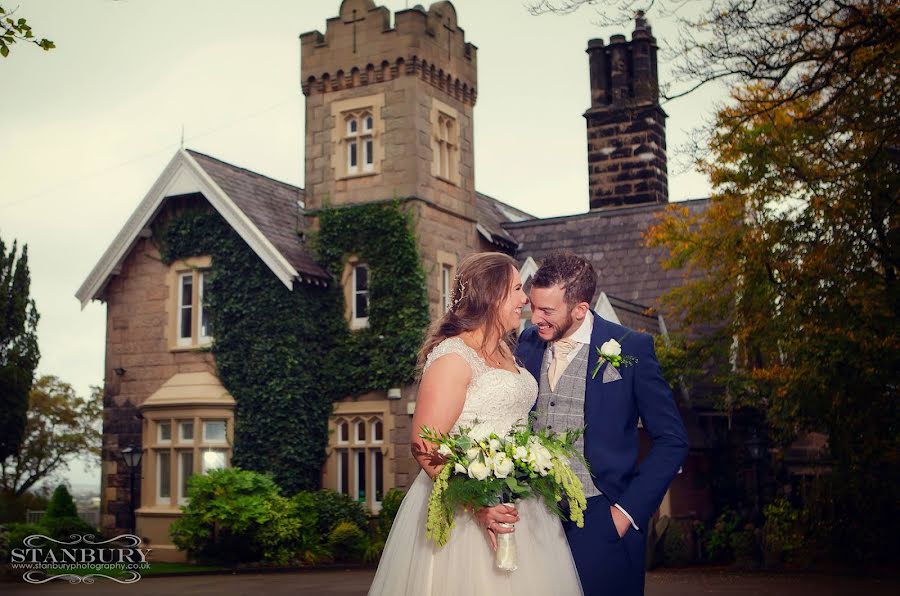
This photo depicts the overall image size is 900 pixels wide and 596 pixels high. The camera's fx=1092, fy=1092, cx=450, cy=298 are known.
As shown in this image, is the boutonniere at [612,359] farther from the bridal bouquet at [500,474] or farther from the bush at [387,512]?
the bush at [387,512]

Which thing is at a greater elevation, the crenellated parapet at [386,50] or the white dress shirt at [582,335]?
the crenellated parapet at [386,50]

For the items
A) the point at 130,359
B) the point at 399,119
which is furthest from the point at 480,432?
the point at 130,359

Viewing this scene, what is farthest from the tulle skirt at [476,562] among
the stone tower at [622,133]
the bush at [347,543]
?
the stone tower at [622,133]

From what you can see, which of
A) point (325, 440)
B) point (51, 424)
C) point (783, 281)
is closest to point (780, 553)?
point (783, 281)

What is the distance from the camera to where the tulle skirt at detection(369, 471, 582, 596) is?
4.80 m

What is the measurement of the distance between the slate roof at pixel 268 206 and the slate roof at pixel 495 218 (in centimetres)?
409

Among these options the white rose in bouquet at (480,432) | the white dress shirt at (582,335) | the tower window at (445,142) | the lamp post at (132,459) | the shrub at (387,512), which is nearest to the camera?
the white rose in bouquet at (480,432)

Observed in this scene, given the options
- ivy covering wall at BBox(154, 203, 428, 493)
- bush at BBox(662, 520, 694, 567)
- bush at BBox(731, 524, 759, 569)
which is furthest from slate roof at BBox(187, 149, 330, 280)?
bush at BBox(731, 524, 759, 569)

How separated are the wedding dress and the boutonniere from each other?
353 millimetres

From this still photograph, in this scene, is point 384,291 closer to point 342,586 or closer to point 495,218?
point 495,218

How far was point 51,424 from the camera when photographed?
43.1m

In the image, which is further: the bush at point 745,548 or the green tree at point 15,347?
the green tree at point 15,347

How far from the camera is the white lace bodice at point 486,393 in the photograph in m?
4.99

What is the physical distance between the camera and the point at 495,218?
2673cm
